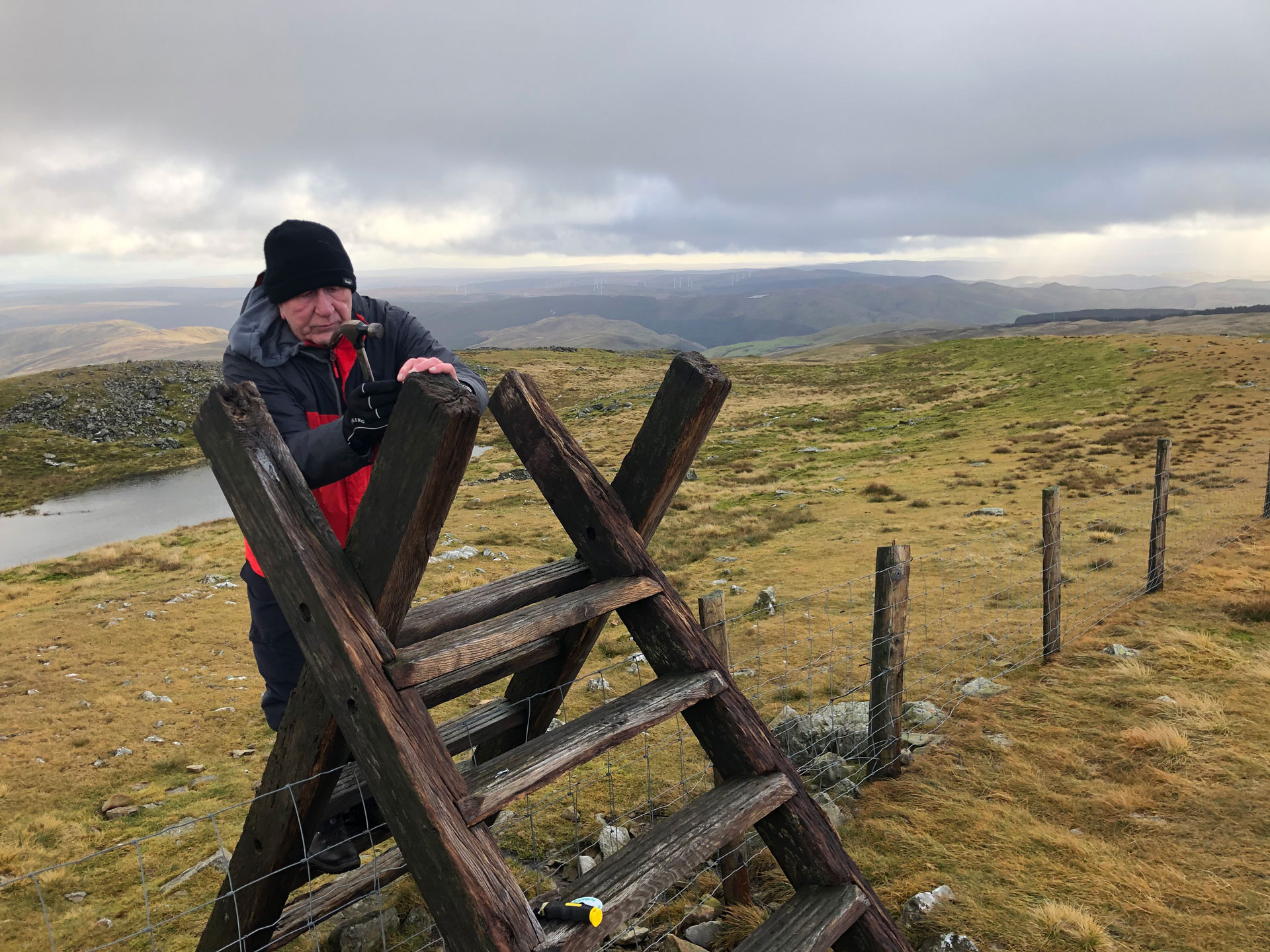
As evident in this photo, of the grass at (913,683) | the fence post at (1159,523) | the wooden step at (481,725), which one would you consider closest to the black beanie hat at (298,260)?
the wooden step at (481,725)

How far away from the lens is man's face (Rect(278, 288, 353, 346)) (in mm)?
2861

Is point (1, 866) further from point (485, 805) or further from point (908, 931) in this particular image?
point (908, 931)

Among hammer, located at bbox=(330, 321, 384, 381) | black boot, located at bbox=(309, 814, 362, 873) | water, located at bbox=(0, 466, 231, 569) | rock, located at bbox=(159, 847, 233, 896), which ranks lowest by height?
water, located at bbox=(0, 466, 231, 569)

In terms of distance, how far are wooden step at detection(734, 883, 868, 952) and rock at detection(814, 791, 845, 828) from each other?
2250 millimetres

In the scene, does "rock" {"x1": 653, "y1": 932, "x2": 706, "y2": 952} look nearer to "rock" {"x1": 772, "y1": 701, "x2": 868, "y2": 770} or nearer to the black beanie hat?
"rock" {"x1": 772, "y1": 701, "x2": 868, "y2": 770}

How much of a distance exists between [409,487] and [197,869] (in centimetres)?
527

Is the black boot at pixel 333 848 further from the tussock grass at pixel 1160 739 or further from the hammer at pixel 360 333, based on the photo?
the tussock grass at pixel 1160 739

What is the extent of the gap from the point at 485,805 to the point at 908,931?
122 inches

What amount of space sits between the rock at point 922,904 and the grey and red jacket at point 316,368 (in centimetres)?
371

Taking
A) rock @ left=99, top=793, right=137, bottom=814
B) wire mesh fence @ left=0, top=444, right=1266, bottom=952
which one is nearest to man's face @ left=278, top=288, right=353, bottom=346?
wire mesh fence @ left=0, top=444, right=1266, bottom=952

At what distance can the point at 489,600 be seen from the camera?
9.41 feet

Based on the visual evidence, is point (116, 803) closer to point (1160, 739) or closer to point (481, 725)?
point (481, 725)

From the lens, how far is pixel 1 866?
225 inches

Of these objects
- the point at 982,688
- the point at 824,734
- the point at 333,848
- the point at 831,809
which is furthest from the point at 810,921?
the point at 982,688
